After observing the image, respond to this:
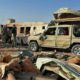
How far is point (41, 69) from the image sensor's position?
852 cm

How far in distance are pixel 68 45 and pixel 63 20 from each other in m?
2.25

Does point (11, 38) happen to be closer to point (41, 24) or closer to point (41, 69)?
point (41, 24)

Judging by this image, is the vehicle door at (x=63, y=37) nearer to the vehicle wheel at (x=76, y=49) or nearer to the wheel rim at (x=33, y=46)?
the vehicle wheel at (x=76, y=49)

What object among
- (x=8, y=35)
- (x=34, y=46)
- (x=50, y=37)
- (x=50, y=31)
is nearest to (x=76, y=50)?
(x=50, y=37)

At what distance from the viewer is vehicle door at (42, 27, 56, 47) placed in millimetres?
19241

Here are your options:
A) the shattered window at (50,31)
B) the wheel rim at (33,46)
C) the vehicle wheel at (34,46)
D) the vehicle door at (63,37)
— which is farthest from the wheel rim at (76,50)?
the wheel rim at (33,46)

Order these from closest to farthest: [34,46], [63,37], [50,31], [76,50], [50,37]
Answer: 1. [76,50]
2. [63,37]
3. [50,37]
4. [50,31]
5. [34,46]

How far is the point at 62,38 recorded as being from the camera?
1878cm

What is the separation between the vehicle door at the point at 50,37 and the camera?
758 inches

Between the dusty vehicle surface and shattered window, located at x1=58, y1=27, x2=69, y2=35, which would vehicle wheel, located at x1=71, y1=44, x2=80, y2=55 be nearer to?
the dusty vehicle surface

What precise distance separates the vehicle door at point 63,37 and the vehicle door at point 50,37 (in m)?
Answer: 0.33

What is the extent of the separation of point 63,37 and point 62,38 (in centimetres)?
10

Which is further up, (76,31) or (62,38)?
(76,31)

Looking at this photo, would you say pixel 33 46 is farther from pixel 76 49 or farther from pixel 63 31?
pixel 76 49
